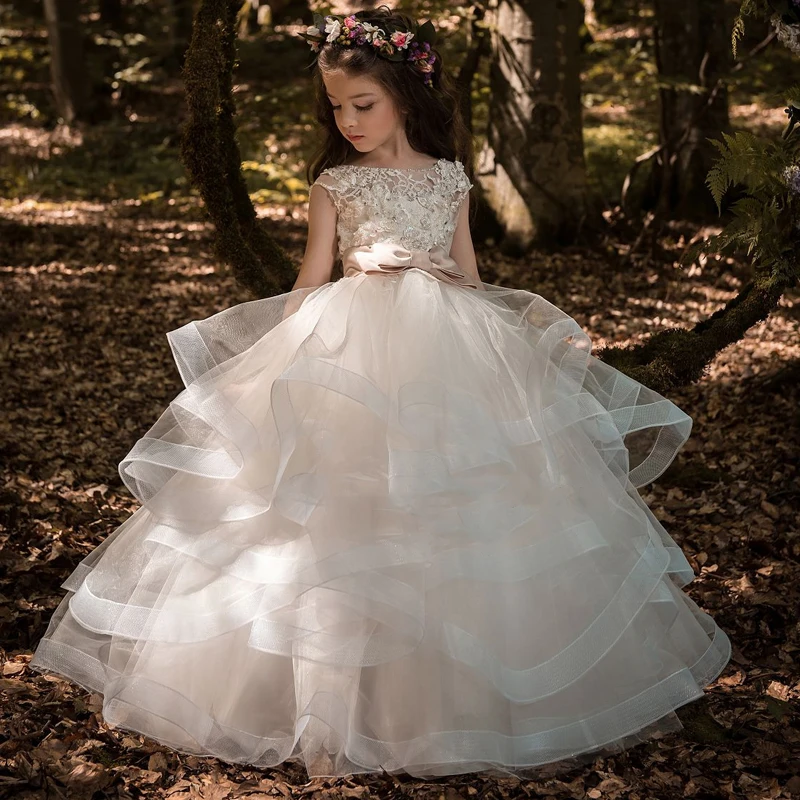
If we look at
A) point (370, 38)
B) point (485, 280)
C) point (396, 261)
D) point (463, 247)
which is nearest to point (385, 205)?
point (396, 261)

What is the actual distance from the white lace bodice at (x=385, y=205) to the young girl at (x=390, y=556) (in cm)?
15

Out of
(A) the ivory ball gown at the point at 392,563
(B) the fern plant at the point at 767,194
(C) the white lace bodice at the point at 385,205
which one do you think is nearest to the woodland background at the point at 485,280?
(A) the ivory ball gown at the point at 392,563

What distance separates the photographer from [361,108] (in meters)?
3.32

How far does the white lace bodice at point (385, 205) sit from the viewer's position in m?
3.38

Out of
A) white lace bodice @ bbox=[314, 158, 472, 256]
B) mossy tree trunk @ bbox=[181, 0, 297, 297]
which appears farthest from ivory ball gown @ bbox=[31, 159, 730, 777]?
mossy tree trunk @ bbox=[181, 0, 297, 297]

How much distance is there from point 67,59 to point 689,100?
9313mm

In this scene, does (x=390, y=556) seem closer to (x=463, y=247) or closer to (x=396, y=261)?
(x=396, y=261)

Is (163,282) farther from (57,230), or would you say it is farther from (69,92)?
(69,92)

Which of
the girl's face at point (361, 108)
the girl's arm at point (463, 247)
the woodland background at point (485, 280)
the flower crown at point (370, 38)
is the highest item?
the flower crown at point (370, 38)

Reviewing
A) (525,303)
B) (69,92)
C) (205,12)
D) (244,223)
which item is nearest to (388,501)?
(525,303)

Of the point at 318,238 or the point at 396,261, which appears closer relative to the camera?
the point at 396,261

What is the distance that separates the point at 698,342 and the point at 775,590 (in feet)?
3.66

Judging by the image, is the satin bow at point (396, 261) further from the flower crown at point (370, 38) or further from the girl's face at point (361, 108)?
the flower crown at point (370, 38)

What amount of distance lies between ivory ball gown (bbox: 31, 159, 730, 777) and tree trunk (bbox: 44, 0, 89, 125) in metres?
11.7
